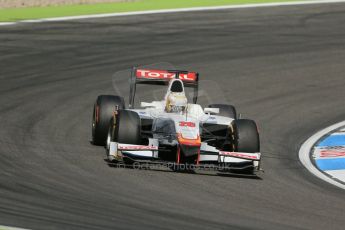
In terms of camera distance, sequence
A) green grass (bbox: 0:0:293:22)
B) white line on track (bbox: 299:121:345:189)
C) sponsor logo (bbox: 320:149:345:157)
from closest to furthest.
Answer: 1. white line on track (bbox: 299:121:345:189)
2. sponsor logo (bbox: 320:149:345:157)
3. green grass (bbox: 0:0:293:22)

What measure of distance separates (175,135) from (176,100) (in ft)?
3.35

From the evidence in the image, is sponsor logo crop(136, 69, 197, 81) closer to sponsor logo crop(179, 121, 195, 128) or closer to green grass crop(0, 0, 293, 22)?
sponsor logo crop(179, 121, 195, 128)

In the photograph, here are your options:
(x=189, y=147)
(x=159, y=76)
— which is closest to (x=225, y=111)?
(x=159, y=76)

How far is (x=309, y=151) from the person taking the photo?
717 inches

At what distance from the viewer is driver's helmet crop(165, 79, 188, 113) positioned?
54.7 feet

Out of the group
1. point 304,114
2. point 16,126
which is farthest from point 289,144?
point 16,126

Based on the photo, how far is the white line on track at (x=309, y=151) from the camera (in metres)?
16.1

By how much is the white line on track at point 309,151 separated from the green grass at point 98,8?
425 inches

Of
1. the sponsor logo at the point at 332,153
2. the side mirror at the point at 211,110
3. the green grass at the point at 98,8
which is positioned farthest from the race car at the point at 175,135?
the green grass at the point at 98,8

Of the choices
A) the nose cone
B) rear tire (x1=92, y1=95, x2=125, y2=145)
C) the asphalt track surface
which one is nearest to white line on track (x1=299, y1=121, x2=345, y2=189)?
the asphalt track surface

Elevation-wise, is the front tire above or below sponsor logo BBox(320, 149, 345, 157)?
above

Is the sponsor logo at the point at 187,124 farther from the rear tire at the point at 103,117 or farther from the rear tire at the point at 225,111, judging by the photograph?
the rear tire at the point at 225,111

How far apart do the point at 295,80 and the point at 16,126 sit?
26.7 feet

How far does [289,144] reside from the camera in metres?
18.8
